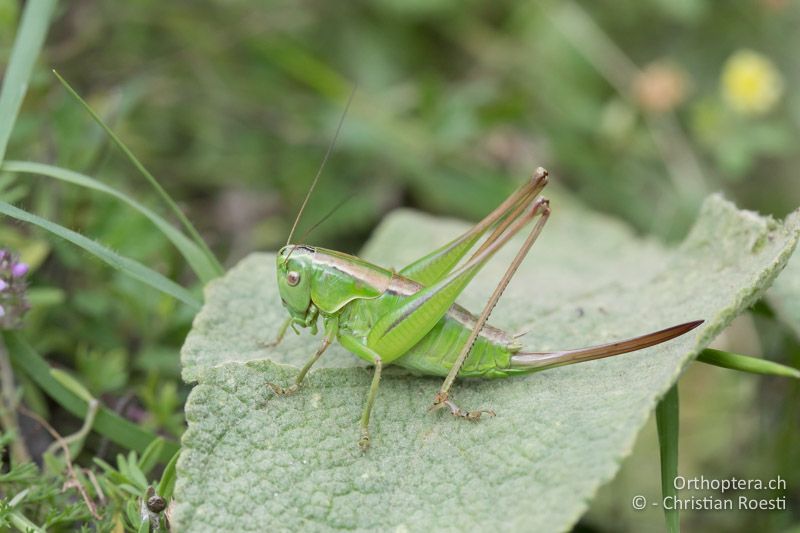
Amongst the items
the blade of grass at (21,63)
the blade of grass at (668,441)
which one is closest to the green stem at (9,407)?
the blade of grass at (21,63)

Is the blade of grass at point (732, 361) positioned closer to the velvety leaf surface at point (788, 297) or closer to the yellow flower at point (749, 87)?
the velvety leaf surface at point (788, 297)

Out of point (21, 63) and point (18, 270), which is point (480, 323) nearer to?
point (18, 270)

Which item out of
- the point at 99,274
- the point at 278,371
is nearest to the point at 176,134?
the point at 99,274

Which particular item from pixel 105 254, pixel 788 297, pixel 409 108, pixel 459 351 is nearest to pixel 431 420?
pixel 459 351

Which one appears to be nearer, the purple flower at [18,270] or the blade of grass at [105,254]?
the blade of grass at [105,254]

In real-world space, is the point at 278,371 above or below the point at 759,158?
below

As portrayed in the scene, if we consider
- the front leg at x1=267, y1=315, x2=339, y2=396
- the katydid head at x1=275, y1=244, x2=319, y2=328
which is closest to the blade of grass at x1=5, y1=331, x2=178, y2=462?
the front leg at x1=267, y1=315, x2=339, y2=396

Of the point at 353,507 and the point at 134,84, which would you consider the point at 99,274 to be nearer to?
the point at 134,84
